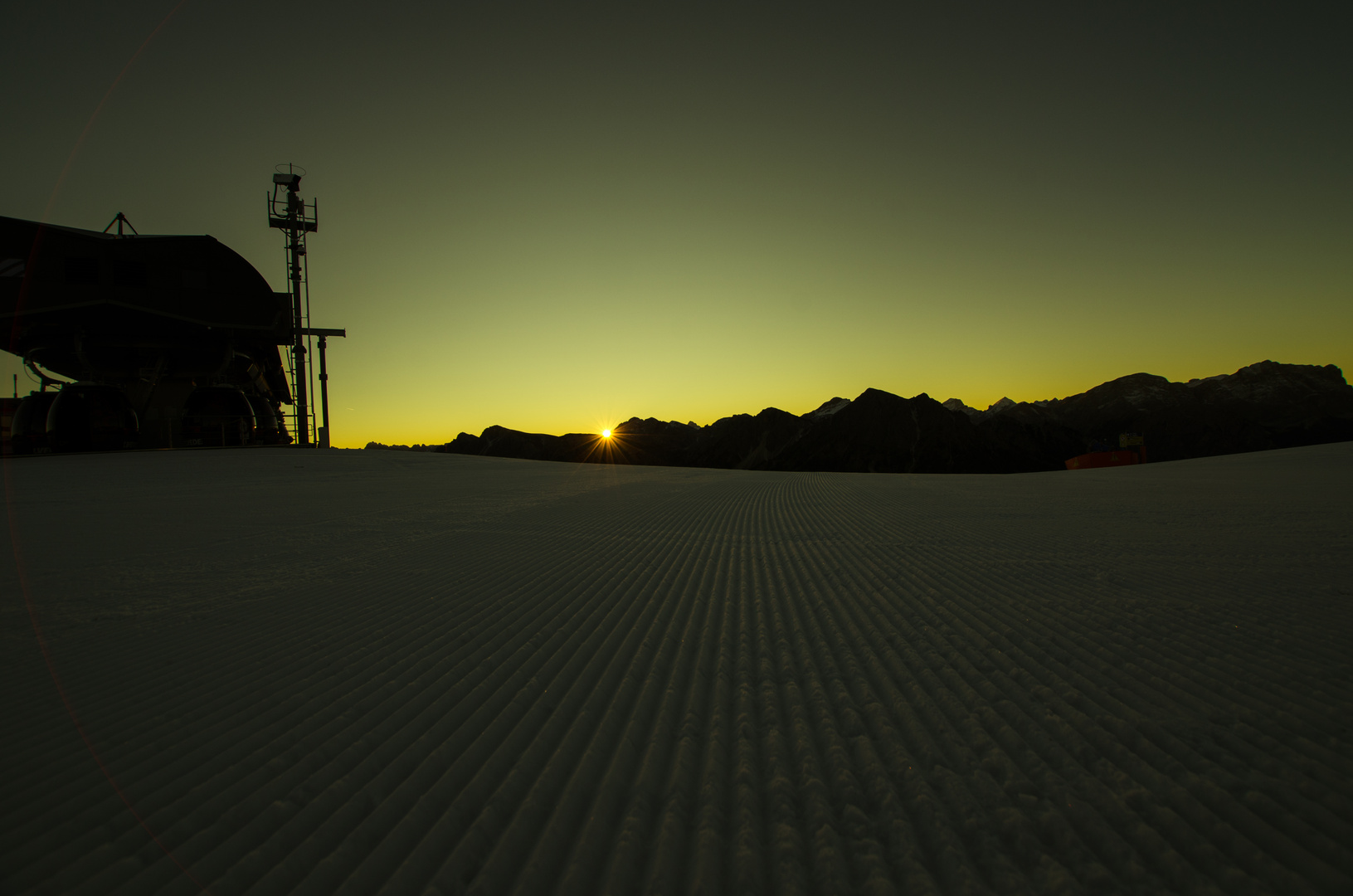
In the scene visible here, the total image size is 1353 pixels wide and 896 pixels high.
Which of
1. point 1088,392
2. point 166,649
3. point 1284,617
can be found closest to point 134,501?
point 166,649

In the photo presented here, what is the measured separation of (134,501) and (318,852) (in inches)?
526

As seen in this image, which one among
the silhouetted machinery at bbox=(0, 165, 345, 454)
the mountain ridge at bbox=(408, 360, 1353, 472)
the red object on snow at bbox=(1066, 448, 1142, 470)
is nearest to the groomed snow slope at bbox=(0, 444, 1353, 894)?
the silhouetted machinery at bbox=(0, 165, 345, 454)

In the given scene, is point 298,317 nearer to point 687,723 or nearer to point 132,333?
point 132,333

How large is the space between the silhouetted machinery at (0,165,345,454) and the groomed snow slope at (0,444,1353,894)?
24597mm

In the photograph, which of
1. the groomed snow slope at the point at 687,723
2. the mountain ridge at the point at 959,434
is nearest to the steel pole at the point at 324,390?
the groomed snow slope at the point at 687,723

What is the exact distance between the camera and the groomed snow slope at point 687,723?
1714 millimetres

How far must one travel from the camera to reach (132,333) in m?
25.2

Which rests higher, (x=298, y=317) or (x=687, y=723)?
(x=298, y=317)

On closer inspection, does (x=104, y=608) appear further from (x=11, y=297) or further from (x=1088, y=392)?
(x=1088, y=392)

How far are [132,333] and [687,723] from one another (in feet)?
108

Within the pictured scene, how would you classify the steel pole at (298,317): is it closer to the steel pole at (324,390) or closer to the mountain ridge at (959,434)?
the steel pole at (324,390)

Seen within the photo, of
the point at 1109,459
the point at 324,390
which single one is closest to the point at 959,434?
the point at 1109,459

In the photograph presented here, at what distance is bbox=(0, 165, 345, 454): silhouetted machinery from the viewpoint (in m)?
22.8

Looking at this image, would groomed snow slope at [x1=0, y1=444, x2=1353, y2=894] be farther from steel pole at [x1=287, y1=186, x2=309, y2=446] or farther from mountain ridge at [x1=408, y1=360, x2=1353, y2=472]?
mountain ridge at [x1=408, y1=360, x2=1353, y2=472]
